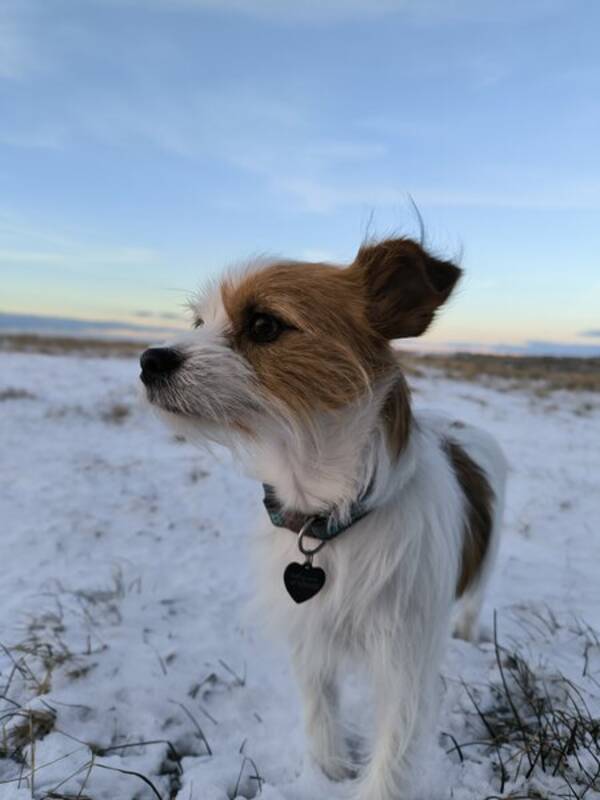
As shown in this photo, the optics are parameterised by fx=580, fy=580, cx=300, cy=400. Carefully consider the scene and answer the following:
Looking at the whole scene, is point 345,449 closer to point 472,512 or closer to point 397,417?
point 397,417

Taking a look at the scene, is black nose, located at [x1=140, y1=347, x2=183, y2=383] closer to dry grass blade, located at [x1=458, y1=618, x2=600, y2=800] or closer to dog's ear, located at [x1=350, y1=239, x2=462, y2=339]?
dog's ear, located at [x1=350, y1=239, x2=462, y2=339]

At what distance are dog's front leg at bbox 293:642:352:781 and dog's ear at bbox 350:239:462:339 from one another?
4.47 ft

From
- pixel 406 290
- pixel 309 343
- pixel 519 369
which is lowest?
pixel 519 369

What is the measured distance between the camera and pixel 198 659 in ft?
10.1

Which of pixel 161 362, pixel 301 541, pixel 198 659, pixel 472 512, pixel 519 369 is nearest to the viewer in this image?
pixel 161 362

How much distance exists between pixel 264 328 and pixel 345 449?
1.72 ft

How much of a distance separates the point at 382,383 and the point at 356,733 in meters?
1.71

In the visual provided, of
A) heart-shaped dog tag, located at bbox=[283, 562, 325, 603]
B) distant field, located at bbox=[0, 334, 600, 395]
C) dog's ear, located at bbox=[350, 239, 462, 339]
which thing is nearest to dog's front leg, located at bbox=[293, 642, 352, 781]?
heart-shaped dog tag, located at bbox=[283, 562, 325, 603]

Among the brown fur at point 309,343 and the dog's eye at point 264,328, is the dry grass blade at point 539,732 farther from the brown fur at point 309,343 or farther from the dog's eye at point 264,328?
the dog's eye at point 264,328

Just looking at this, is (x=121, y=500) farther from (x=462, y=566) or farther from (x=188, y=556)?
(x=462, y=566)

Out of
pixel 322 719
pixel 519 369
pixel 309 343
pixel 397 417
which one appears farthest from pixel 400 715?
pixel 519 369

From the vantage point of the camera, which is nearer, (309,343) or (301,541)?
(309,343)

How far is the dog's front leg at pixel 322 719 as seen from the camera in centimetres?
242

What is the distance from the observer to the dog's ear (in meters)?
2.17
